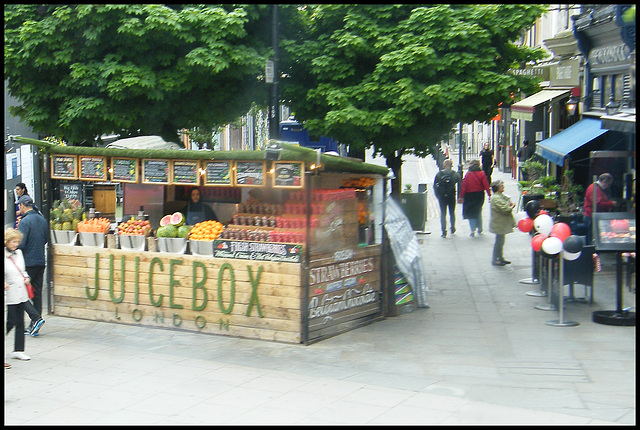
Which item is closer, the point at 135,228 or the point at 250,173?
the point at 250,173

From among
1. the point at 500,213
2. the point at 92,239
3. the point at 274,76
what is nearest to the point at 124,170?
the point at 92,239

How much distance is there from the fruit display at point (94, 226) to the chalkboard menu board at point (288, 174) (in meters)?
3.05

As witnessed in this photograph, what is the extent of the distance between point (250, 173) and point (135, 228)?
6.93ft

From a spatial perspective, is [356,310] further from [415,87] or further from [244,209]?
[415,87]

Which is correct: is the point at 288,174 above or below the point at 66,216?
above

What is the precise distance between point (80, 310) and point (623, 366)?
7586mm

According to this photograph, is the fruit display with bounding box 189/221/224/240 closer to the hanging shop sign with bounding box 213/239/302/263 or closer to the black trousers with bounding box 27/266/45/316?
the hanging shop sign with bounding box 213/239/302/263

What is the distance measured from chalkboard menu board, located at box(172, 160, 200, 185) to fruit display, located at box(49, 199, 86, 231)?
6.59ft

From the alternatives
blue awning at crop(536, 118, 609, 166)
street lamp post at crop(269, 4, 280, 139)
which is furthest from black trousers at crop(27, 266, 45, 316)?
blue awning at crop(536, 118, 609, 166)

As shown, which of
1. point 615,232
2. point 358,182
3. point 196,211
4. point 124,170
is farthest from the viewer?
point 196,211

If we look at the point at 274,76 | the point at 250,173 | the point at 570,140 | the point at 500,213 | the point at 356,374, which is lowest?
the point at 356,374

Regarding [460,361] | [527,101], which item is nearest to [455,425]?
[460,361]

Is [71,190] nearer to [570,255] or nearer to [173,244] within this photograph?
[173,244]

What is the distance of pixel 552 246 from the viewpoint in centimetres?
1080
